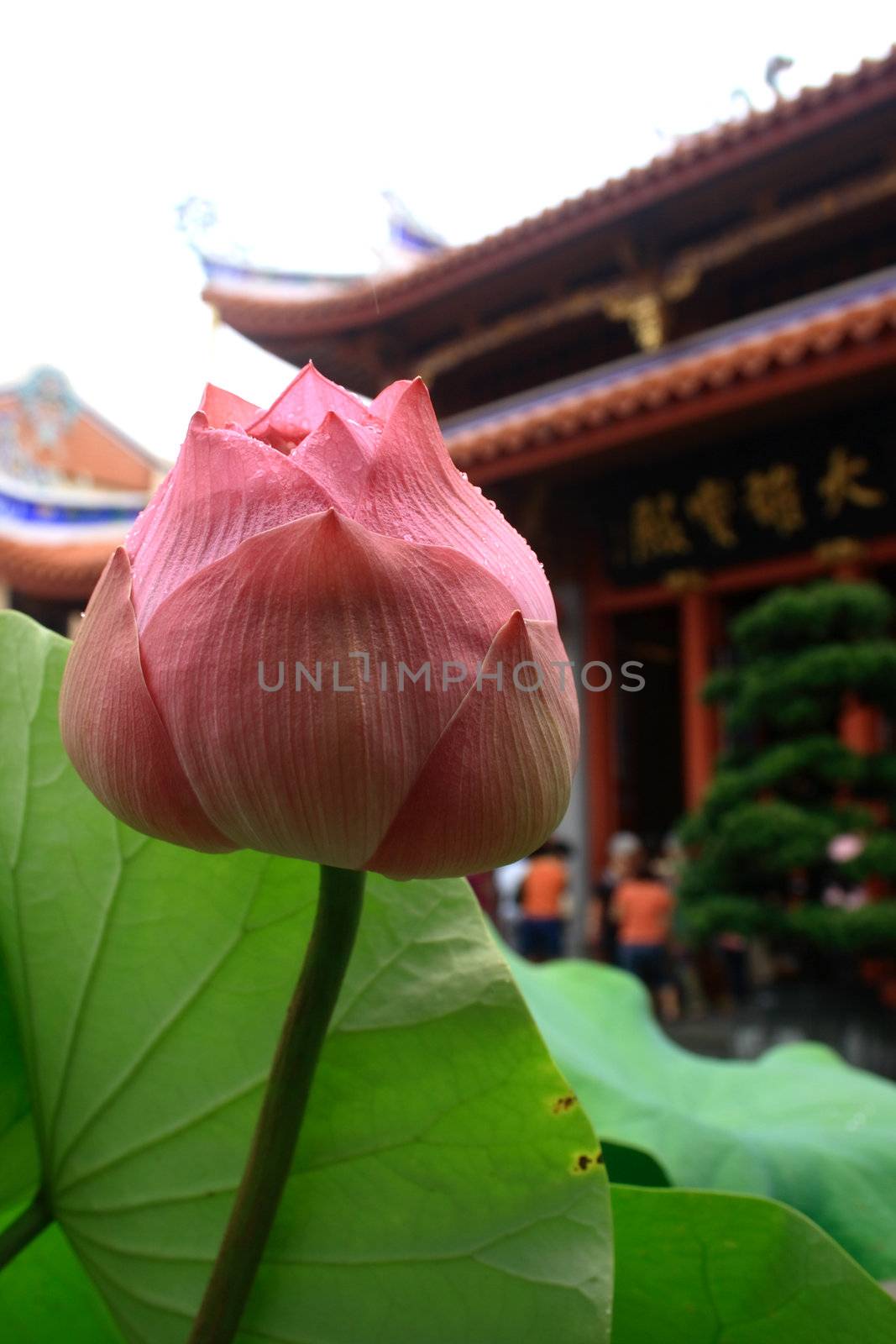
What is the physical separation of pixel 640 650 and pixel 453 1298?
4.65 metres

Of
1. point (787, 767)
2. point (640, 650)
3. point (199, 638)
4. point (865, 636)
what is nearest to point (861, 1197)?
point (199, 638)

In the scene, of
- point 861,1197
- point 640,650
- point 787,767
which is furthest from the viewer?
point 640,650

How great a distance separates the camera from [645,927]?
3.51 meters

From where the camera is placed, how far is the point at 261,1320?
249 millimetres

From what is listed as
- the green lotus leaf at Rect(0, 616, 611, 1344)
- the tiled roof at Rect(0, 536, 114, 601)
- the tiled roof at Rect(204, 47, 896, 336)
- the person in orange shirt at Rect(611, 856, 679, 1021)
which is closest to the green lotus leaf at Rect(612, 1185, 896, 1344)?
the green lotus leaf at Rect(0, 616, 611, 1344)

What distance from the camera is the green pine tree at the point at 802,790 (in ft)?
8.71

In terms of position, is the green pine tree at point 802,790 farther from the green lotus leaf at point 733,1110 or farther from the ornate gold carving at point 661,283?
the green lotus leaf at point 733,1110

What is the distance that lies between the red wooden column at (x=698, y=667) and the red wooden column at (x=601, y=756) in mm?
355

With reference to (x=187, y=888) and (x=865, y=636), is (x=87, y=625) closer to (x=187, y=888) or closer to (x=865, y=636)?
(x=187, y=888)

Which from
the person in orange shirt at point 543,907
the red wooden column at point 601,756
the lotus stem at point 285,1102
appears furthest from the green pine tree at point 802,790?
the lotus stem at point 285,1102

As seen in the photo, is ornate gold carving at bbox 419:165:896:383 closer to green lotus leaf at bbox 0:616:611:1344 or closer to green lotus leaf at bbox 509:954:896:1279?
green lotus leaf at bbox 509:954:896:1279

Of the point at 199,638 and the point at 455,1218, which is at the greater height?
the point at 199,638

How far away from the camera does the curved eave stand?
2758 millimetres

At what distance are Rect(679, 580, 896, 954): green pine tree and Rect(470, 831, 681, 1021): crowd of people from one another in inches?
20.8
